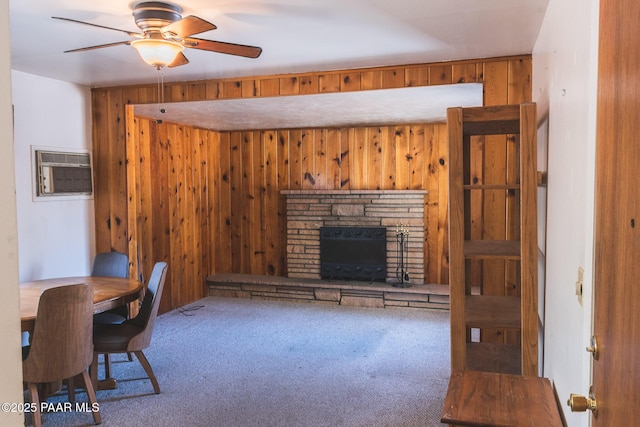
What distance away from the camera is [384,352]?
13.5ft

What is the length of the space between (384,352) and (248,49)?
2.75 meters

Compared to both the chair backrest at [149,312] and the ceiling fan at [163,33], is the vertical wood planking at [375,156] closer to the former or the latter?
the chair backrest at [149,312]

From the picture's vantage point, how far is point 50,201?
13.4 feet

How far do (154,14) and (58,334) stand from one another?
1741mm

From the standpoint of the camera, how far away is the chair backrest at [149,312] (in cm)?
313

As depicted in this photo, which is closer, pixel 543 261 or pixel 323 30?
pixel 543 261

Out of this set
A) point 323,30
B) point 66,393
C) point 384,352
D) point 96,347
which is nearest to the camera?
point 323,30

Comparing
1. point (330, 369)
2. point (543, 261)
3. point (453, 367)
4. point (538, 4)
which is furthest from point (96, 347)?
point (538, 4)

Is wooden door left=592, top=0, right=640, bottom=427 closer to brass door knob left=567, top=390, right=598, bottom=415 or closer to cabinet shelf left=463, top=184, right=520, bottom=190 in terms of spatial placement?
brass door knob left=567, top=390, right=598, bottom=415

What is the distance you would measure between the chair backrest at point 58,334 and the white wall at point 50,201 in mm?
1505

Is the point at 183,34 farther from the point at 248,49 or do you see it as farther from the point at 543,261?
the point at 543,261

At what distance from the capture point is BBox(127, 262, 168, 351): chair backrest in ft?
10.3

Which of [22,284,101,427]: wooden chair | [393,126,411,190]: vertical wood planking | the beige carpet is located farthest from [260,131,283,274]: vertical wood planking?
[22,284,101,427]: wooden chair

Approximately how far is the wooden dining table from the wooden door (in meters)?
2.68
